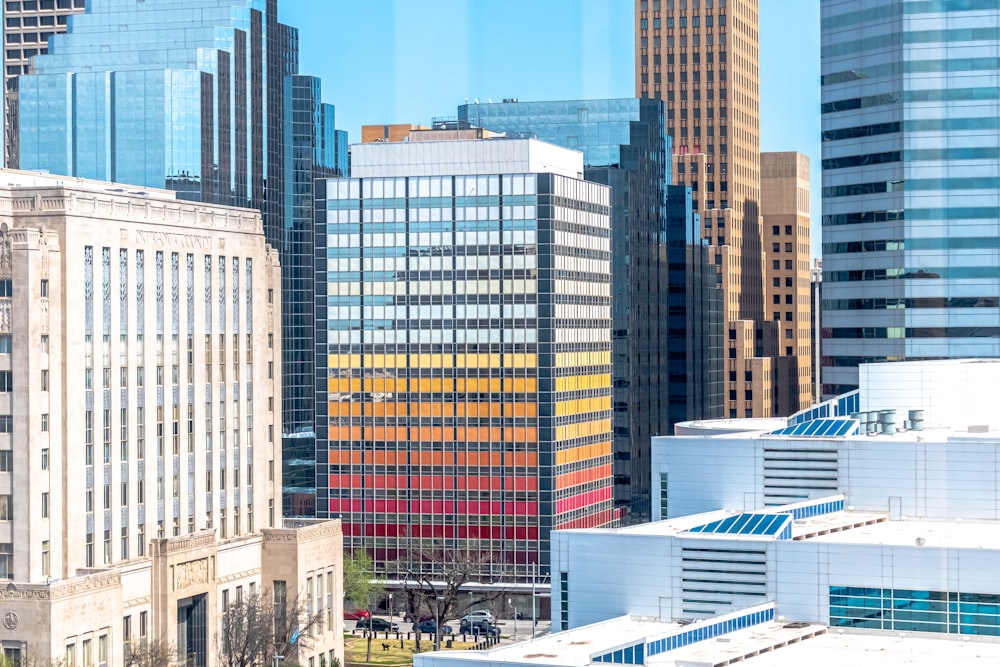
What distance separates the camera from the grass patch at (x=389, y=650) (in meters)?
176

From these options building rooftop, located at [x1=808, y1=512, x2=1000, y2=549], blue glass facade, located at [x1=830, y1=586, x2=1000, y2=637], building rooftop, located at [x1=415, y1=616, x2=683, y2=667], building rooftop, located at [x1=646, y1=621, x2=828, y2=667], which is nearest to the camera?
building rooftop, located at [x1=415, y1=616, x2=683, y2=667]

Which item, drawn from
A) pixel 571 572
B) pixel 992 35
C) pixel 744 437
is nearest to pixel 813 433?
pixel 744 437

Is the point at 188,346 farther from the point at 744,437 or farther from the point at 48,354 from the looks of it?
the point at 744,437

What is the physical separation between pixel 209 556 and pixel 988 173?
85782mm

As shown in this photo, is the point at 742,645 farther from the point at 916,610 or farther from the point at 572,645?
the point at 916,610

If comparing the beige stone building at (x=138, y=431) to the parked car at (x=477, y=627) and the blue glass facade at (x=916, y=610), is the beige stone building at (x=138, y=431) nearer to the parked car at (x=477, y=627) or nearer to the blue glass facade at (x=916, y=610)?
the parked car at (x=477, y=627)

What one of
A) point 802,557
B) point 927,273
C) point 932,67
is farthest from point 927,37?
point 802,557

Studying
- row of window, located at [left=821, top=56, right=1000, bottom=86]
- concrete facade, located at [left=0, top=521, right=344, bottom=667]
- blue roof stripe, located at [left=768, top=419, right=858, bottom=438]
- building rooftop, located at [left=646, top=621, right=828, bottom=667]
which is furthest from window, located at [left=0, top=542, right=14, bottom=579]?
row of window, located at [left=821, top=56, right=1000, bottom=86]

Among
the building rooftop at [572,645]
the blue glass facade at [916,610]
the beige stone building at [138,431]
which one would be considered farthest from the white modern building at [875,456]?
the beige stone building at [138,431]

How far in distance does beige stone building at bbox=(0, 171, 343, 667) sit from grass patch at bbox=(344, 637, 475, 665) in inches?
217

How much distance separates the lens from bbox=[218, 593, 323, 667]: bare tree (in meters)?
150

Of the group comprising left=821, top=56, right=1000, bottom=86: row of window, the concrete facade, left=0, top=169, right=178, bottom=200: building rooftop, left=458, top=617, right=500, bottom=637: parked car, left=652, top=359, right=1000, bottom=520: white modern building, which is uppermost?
left=821, top=56, right=1000, bottom=86: row of window

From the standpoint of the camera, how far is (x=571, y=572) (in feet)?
390

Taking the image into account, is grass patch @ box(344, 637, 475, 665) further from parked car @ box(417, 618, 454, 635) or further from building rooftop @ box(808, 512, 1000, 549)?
building rooftop @ box(808, 512, 1000, 549)
